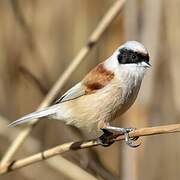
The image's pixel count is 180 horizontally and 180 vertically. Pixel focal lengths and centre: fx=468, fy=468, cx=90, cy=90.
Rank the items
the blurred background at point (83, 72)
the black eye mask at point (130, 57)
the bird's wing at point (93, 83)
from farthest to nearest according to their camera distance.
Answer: the blurred background at point (83, 72) < the bird's wing at point (93, 83) < the black eye mask at point (130, 57)

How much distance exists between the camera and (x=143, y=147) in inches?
83.5

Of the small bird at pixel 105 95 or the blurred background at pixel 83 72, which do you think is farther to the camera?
the blurred background at pixel 83 72

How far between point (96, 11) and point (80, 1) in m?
0.11

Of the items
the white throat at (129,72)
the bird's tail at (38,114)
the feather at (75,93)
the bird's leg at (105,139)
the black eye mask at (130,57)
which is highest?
the black eye mask at (130,57)

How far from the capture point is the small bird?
177cm

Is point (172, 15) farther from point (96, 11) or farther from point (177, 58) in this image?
point (96, 11)

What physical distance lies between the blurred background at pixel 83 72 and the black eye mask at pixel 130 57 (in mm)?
175

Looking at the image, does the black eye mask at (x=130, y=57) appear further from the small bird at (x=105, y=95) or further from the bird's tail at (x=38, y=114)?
the bird's tail at (x=38, y=114)

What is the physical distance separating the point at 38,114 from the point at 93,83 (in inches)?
9.7

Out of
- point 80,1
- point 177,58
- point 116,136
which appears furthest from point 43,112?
point 80,1

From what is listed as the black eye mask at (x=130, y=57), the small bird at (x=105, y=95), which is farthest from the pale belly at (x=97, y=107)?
the black eye mask at (x=130, y=57)

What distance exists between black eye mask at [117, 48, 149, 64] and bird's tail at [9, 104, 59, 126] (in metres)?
0.33

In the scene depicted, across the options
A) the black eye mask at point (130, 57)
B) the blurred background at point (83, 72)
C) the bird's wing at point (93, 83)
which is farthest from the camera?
the blurred background at point (83, 72)

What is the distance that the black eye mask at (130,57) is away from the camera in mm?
1725
